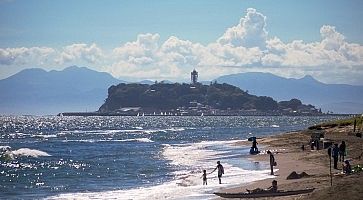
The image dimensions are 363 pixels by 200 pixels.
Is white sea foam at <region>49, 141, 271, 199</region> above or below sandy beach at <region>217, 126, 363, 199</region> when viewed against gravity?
below

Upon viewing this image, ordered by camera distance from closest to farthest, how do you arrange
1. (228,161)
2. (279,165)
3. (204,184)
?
(204,184)
(279,165)
(228,161)

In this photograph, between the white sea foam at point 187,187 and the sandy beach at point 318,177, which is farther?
the white sea foam at point 187,187

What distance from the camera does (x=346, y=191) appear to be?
20422 mm

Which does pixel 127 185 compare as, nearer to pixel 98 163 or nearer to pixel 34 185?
pixel 34 185

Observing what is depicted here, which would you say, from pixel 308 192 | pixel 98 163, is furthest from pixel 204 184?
pixel 98 163

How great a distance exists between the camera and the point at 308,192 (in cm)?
2450

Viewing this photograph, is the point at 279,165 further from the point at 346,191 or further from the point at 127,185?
the point at 346,191

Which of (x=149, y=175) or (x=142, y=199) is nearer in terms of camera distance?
(x=142, y=199)

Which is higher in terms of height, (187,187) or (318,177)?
(318,177)

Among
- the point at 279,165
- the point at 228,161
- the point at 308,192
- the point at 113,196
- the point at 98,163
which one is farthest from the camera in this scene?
the point at 98,163

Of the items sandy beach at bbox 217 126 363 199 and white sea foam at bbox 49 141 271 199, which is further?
white sea foam at bbox 49 141 271 199

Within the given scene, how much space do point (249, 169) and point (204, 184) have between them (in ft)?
30.3

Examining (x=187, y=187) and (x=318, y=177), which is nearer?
(x=318, y=177)

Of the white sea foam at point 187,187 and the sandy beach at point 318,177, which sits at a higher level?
the sandy beach at point 318,177
